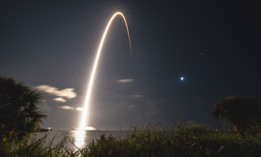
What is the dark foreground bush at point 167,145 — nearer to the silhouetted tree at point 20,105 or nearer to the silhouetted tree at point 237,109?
the silhouetted tree at point 20,105

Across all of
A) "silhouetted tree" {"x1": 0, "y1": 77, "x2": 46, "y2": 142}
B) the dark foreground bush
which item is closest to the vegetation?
"silhouetted tree" {"x1": 0, "y1": 77, "x2": 46, "y2": 142}

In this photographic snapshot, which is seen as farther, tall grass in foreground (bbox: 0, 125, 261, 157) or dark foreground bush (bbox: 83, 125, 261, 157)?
dark foreground bush (bbox: 83, 125, 261, 157)

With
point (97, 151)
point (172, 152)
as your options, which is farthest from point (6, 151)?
point (172, 152)

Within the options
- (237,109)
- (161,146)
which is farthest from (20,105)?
(237,109)

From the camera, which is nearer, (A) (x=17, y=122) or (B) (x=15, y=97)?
(A) (x=17, y=122)

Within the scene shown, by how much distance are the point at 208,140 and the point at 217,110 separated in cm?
2657

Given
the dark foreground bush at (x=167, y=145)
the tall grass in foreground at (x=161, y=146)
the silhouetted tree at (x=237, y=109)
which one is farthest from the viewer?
the silhouetted tree at (x=237, y=109)

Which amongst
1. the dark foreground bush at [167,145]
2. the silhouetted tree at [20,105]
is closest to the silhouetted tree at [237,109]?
the dark foreground bush at [167,145]

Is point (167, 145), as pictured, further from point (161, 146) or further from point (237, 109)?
point (237, 109)

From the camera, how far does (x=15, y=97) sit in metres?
12.0

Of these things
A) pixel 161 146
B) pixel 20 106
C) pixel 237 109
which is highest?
pixel 237 109

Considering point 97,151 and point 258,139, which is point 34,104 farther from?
point 258,139

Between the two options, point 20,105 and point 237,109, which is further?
point 237,109

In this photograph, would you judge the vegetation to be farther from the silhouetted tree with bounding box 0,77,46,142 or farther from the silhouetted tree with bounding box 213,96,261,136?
the silhouetted tree with bounding box 213,96,261,136
